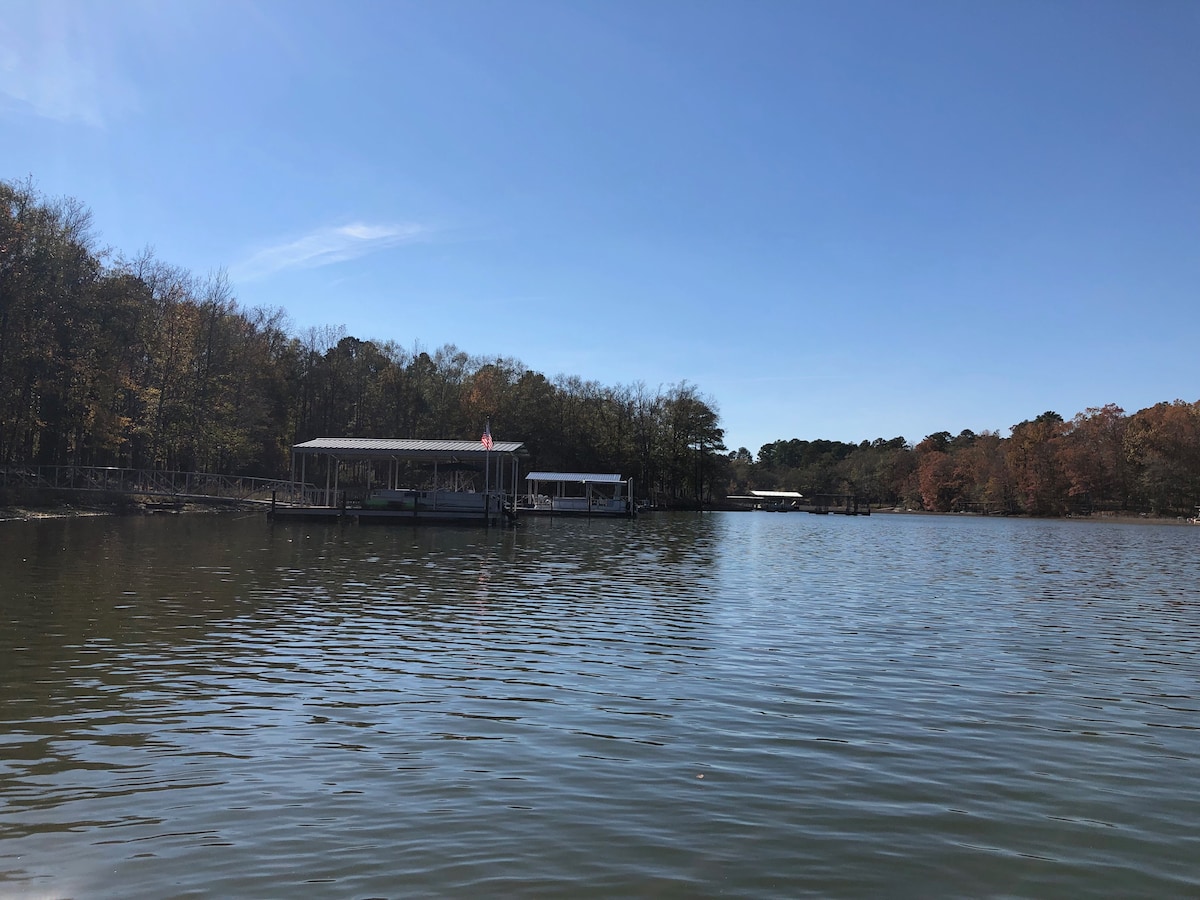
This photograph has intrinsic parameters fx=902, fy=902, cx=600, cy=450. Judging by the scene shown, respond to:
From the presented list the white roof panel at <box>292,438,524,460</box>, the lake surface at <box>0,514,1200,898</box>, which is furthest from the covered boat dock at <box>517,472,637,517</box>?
the lake surface at <box>0,514,1200,898</box>

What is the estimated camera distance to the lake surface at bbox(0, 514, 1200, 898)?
19.6 ft

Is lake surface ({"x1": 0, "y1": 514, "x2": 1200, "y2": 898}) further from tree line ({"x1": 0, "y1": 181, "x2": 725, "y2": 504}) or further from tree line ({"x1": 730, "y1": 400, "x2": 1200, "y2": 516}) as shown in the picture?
tree line ({"x1": 730, "y1": 400, "x2": 1200, "y2": 516})

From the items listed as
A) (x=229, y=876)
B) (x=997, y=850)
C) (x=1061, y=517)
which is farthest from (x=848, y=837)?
(x=1061, y=517)

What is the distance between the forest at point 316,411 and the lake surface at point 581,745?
119 feet

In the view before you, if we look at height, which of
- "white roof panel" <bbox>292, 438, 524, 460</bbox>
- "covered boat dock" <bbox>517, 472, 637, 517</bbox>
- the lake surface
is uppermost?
"white roof panel" <bbox>292, 438, 524, 460</bbox>

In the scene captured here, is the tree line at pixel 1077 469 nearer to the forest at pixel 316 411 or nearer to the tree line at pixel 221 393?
the forest at pixel 316 411

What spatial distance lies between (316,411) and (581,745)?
8669 centimetres

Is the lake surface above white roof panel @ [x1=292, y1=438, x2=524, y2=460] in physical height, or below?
below

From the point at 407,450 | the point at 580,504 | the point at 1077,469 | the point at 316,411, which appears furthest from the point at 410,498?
the point at 1077,469

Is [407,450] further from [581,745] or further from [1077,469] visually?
[1077,469]

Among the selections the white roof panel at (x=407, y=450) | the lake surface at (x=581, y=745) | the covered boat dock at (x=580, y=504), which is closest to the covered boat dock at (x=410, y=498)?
the white roof panel at (x=407, y=450)

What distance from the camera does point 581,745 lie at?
8.90 metres

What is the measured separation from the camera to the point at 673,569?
96.8 feet

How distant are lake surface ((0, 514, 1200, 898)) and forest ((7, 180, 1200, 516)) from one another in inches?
1434
